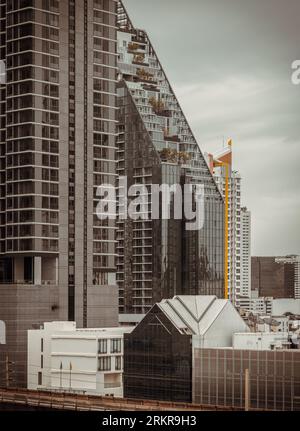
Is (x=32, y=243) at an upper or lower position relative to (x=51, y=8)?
lower

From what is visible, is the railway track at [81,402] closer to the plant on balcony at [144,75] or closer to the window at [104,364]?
the window at [104,364]

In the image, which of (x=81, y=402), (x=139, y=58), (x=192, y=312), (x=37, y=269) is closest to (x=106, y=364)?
(x=192, y=312)

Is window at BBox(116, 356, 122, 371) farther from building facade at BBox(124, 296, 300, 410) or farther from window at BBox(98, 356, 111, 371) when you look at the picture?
building facade at BBox(124, 296, 300, 410)

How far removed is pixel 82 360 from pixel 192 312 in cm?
177

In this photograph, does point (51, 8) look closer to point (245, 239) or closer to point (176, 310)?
point (176, 310)

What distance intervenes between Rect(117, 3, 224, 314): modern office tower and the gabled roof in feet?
25.5

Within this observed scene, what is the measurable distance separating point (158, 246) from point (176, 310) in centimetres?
810

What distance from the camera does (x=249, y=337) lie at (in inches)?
595

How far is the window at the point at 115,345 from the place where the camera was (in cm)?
1658

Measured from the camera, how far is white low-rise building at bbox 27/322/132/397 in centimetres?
1641

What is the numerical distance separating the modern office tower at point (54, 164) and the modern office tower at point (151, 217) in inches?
180

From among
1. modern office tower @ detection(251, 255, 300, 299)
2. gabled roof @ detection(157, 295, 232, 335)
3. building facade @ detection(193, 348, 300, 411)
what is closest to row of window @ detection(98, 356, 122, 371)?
gabled roof @ detection(157, 295, 232, 335)
